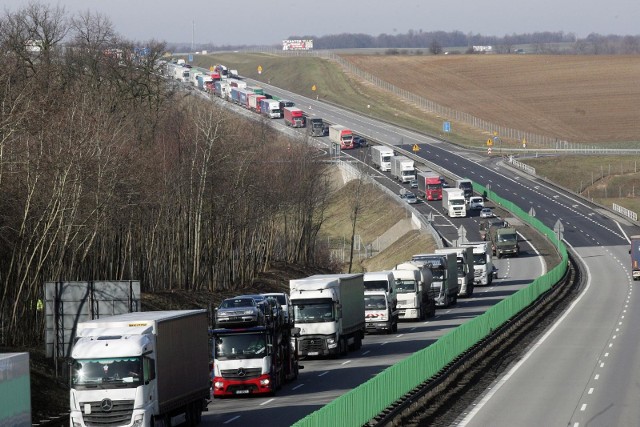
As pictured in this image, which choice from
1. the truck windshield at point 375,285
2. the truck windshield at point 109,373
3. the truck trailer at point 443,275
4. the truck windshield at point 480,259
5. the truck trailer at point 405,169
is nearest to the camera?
the truck windshield at point 109,373

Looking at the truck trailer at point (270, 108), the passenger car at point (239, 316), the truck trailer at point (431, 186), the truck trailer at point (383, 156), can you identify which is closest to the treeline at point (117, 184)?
the passenger car at point (239, 316)

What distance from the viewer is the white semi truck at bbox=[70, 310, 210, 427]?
98.4 feet

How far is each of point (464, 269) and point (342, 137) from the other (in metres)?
77.0

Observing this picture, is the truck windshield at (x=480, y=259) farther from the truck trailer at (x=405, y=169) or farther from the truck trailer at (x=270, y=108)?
the truck trailer at (x=270, y=108)

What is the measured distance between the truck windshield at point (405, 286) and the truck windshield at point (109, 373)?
38.9 meters

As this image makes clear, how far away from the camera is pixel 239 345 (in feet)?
131

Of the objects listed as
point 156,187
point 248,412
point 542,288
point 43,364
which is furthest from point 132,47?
point 248,412

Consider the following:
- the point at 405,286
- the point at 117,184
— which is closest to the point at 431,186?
the point at 405,286

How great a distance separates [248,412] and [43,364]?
8768mm

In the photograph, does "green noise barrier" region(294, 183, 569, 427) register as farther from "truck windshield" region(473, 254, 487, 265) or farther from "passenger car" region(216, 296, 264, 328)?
"truck windshield" region(473, 254, 487, 265)

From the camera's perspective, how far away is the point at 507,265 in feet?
343

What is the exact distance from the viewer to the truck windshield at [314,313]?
166 feet

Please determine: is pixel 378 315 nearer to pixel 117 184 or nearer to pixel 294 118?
pixel 117 184

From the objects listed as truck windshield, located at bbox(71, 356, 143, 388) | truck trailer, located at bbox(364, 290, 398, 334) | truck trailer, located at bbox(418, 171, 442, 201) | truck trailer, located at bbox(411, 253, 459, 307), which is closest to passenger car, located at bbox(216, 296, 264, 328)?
truck windshield, located at bbox(71, 356, 143, 388)
